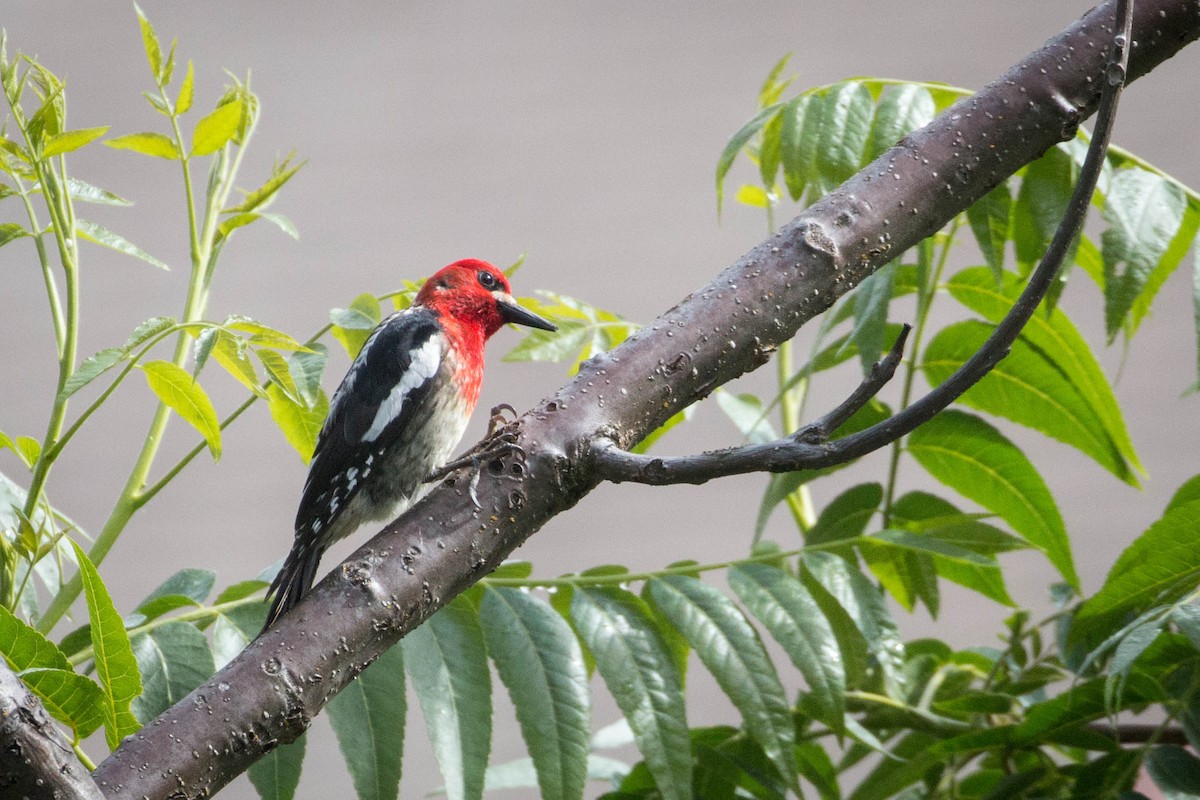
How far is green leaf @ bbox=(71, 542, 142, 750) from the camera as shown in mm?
718

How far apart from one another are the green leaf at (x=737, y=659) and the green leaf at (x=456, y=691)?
0.65ft

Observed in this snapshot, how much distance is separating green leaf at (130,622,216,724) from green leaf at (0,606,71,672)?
164mm

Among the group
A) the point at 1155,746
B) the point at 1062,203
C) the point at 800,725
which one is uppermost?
the point at 1062,203

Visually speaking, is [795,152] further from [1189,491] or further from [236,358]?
[236,358]

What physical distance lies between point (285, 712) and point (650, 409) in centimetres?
35

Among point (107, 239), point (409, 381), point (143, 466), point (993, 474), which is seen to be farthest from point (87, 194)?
point (993, 474)

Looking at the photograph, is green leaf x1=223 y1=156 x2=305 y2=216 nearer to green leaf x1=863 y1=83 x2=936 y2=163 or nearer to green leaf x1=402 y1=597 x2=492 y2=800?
green leaf x1=402 y1=597 x2=492 y2=800

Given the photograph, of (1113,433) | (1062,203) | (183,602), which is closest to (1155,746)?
(1113,433)

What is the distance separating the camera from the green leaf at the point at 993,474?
4.09ft

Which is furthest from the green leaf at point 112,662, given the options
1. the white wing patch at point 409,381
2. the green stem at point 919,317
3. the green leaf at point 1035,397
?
the green leaf at point 1035,397

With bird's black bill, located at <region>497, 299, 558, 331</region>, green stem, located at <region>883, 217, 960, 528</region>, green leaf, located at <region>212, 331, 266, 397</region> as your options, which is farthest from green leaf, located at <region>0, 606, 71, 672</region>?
green stem, located at <region>883, 217, 960, 528</region>

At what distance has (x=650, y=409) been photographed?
2.76ft

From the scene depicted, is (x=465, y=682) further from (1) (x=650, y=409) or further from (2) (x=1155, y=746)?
(2) (x=1155, y=746)

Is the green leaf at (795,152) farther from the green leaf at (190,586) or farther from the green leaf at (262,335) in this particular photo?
the green leaf at (190,586)
